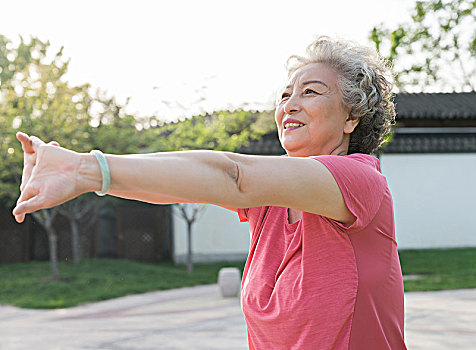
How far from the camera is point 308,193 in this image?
1275mm

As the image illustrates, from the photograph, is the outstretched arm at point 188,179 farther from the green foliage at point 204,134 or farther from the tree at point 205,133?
the tree at point 205,133

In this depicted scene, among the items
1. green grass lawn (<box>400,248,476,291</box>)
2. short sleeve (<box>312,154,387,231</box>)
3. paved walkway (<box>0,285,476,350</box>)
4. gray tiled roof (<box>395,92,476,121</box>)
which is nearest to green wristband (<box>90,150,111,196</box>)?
short sleeve (<box>312,154,387,231</box>)

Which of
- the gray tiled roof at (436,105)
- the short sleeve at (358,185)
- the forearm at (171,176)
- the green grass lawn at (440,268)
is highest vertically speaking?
the forearm at (171,176)

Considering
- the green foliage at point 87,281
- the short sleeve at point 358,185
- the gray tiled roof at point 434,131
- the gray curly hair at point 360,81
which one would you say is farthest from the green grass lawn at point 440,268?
the short sleeve at point 358,185

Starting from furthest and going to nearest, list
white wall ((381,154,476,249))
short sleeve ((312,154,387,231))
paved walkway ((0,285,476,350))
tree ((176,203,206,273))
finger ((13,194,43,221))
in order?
white wall ((381,154,476,249)) → tree ((176,203,206,273)) → paved walkway ((0,285,476,350)) → short sleeve ((312,154,387,231)) → finger ((13,194,43,221))

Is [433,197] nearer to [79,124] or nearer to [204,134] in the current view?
[204,134]

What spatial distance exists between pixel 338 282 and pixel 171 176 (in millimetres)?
550

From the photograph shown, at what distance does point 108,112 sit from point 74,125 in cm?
160

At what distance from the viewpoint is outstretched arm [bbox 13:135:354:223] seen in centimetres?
107

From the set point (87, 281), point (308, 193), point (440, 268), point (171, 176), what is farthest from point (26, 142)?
point (440, 268)

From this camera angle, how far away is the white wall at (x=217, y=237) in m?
16.8

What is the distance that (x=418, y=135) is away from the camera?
57.1 ft

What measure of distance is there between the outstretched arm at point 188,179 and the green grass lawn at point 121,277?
33.4ft

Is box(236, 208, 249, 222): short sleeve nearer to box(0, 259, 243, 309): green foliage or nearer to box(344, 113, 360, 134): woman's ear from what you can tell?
box(344, 113, 360, 134): woman's ear
